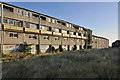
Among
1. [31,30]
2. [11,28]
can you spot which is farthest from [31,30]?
[11,28]

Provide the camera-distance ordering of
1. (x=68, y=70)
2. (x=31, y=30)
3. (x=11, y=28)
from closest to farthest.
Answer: (x=68, y=70) < (x=11, y=28) < (x=31, y=30)

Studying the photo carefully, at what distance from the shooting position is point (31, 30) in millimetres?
21375

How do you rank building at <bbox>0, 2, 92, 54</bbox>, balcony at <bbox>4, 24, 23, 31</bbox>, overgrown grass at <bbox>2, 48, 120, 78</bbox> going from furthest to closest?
building at <bbox>0, 2, 92, 54</bbox>
balcony at <bbox>4, 24, 23, 31</bbox>
overgrown grass at <bbox>2, 48, 120, 78</bbox>

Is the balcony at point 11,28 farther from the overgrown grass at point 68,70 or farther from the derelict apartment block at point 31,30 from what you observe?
the overgrown grass at point 68,70

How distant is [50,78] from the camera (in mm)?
3684

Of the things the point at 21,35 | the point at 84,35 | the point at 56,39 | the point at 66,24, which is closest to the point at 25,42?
the point at 21,35

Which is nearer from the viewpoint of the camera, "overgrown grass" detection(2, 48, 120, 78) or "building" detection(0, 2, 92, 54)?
"overgrown grass" detection(2, 48, 120, 78)

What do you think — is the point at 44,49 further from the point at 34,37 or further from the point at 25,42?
the point at 25,42

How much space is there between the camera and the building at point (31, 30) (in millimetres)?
17297

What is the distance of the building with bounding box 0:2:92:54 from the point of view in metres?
17.3

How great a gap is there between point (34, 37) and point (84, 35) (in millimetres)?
31450

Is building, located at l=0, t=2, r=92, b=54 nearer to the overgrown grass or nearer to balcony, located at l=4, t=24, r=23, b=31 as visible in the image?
balcony, located at l=4, t=24, r=23, b=31

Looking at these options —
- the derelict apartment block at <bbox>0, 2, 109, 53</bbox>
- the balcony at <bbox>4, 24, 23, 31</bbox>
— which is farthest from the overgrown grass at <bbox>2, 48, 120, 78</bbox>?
the balcony at <bbox>4, 24, 23, 31</bbox>

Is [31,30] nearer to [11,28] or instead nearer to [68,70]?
[11,28]
